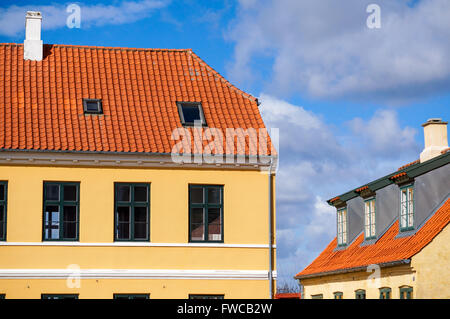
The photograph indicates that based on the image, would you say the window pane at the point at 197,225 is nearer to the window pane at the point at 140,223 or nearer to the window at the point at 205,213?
the window at the point at 205,213

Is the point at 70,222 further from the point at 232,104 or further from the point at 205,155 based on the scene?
the point at 232,104

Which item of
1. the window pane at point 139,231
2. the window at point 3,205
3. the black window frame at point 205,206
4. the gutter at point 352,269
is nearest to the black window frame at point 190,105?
the black window frame at point 205,206

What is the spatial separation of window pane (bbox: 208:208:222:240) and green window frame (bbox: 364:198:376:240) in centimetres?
838

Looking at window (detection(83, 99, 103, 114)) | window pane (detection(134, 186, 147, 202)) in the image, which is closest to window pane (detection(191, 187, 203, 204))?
window pane (detection(134, 186, 147, 202))

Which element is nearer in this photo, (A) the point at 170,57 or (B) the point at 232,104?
(B) the point at 232,104

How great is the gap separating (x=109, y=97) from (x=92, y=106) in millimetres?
Answer: 759

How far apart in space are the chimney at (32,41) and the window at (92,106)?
293 cm

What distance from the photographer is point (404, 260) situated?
2728cm

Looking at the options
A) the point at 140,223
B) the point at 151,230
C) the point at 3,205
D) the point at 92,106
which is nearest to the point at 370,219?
the point at 151,230

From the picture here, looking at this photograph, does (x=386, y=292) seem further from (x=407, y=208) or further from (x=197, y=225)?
(x=197, y=225)

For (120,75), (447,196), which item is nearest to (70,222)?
(120,75)

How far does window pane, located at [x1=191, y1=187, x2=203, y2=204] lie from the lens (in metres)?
27.7

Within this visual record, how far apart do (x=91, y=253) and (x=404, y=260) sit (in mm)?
9719

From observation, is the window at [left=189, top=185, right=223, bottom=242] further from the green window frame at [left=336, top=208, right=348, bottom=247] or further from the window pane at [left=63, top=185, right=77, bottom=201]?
the green window frame at [left=336, top=208, right=348, bottom=247]
